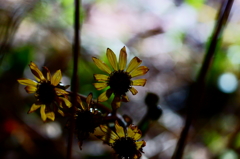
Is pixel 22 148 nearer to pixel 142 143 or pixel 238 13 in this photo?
pixel 142 143

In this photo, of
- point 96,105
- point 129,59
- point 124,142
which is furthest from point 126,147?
A: point 129,59

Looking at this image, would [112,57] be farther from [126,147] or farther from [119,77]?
[126,147]

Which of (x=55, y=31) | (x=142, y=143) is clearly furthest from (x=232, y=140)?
(x=55, y=31)

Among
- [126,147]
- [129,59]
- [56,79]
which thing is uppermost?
[129,59]

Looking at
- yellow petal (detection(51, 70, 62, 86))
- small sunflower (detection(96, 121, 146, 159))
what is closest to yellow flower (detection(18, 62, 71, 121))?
yellow petal (detection(51, 70, 62, 86))

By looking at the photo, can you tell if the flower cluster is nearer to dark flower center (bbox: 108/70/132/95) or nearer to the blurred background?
dark flower center (bbox: 108/70/132/95)

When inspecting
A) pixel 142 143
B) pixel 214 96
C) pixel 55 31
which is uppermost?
pixel 55 31

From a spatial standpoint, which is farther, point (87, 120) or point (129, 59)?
point (129, 59)

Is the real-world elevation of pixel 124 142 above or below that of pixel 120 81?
below
